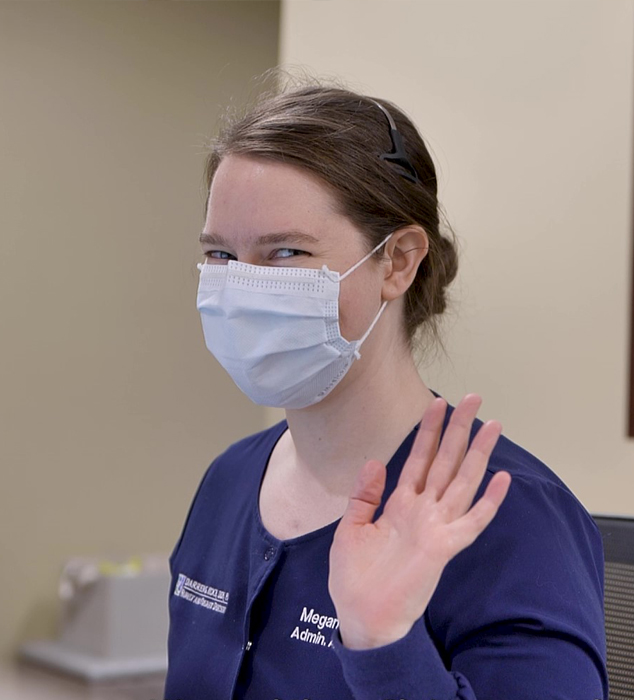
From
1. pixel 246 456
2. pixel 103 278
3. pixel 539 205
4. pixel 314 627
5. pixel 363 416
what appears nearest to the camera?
pixel 314 627

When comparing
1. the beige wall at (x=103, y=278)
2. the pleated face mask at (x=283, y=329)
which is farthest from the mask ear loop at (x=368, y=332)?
the beige wall at (x=103, y=278)

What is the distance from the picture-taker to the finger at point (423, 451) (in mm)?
866

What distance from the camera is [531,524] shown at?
96cm

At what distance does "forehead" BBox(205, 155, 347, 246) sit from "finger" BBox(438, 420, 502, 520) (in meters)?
0.39

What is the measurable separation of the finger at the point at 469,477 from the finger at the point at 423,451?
0.11 feet

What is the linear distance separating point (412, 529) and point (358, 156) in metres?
0.52

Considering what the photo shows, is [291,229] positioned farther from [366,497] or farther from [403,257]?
[366,497]

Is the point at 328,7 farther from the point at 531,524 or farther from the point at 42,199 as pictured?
the point at 42,199

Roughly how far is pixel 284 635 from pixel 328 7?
1.34m

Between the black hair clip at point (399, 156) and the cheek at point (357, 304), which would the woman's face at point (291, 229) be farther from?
the black hair clip at point (399, 156)

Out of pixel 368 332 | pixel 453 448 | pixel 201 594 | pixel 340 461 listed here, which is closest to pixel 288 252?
pixel 368 332

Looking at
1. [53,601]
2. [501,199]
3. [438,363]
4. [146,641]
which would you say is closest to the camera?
[501,199]

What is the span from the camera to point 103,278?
125 inches

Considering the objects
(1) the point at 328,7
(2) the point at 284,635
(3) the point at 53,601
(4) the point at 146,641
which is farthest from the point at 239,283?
(3) the point at 53,601
